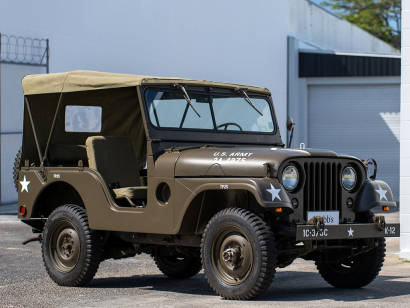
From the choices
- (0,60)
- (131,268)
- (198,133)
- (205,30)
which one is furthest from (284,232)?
(205,30)

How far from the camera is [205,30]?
891 inches

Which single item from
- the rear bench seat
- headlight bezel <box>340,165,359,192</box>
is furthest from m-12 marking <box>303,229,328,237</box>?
the rear bench seat

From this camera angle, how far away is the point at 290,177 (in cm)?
630

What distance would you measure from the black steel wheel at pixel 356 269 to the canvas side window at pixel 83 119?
10.8ft

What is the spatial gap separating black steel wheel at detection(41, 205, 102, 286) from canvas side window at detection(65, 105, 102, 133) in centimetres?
139

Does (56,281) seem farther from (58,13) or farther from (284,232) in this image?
(58,13)

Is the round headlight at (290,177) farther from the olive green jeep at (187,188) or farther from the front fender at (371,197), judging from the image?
the front fender at (371,197)

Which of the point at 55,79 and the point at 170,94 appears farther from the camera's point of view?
the point at 55,79

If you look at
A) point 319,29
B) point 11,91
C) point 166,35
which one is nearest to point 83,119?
point 11,91

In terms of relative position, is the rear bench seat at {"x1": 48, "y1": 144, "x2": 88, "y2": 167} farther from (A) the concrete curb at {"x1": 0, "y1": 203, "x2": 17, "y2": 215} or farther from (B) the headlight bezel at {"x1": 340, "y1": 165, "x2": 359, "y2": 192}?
(A) the concrete curb at {"x1": 0, "y1": 203, "x2": 17, "y2": 215}

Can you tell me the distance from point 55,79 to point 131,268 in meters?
2.53

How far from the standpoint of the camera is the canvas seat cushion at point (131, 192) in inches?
288

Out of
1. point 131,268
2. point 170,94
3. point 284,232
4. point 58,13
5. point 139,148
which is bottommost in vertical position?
point 131,268

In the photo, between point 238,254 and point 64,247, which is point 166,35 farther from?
point 238,254
